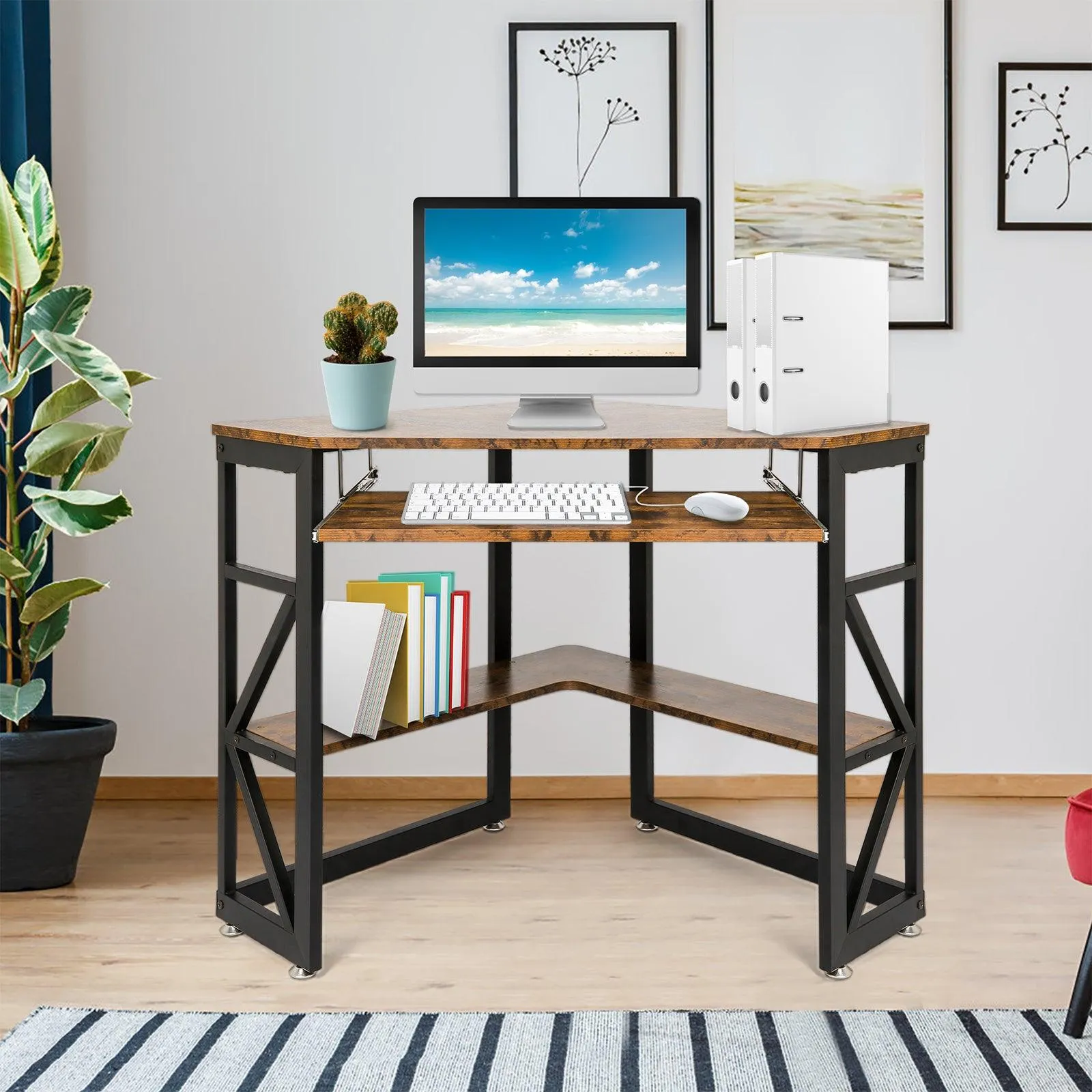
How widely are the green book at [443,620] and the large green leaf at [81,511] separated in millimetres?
520

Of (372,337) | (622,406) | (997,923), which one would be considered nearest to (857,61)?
(622,406)

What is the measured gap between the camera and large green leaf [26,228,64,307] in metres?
2.42

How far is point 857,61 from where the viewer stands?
2924mm

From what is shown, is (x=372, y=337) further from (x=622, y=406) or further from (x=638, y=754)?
(x=638, y=754)

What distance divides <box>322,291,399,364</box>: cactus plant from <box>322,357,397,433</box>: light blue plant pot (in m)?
0.03

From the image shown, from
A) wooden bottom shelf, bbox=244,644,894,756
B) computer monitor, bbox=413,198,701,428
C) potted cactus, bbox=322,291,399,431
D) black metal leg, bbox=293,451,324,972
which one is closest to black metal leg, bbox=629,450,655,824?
wooden bottom shelf, bbox=244,644,894,756

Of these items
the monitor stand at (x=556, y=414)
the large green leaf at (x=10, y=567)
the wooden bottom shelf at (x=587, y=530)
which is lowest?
the large green leaf at (x=10, y=567)

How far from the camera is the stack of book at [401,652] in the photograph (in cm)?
221

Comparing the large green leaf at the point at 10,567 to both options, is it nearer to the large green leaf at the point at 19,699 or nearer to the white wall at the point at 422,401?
the large green leaf at the point at 19,699

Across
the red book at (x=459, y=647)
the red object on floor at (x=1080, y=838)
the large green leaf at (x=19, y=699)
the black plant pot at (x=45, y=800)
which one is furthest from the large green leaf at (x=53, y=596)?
the red object on floor at (x=1080, y=838)

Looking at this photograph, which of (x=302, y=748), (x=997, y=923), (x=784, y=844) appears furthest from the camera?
(x=784, y=844)

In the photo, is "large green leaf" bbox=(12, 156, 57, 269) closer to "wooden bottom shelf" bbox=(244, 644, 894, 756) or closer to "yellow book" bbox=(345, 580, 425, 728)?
"yellow book" bbox=(345, 580, 425, 728)

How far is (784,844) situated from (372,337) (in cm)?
134

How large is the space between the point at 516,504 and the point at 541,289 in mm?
510
